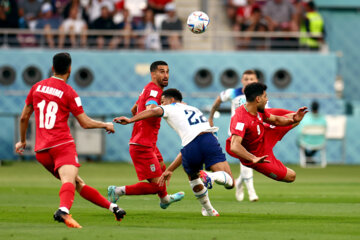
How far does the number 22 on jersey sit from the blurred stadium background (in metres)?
17.9

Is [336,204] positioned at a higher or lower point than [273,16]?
lower

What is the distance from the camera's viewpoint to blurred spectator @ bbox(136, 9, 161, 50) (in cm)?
2802

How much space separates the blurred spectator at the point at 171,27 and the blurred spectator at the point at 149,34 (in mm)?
377

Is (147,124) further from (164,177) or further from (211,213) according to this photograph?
(211,213)

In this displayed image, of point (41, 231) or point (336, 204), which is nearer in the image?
point (41, 231)

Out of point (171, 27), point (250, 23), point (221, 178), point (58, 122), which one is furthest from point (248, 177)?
point (250, 23)

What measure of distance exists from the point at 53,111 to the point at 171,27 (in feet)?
60.9

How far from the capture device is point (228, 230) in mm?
9352

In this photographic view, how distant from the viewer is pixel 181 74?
29422 millimetres

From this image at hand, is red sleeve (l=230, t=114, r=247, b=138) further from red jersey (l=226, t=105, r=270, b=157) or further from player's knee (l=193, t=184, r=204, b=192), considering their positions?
player's knee (l=193, t=184, r=204, b=192)

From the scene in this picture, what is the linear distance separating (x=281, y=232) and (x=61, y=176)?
8.58 ft

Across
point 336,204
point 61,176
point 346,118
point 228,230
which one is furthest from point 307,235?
point 346,118

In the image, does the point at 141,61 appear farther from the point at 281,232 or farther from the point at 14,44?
the point at 281,232

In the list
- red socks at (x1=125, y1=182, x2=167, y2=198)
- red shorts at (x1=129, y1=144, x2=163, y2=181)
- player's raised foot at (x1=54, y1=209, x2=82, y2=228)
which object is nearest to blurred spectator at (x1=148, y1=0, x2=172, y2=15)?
red shorts at (x1=129, y1=144, x2=163, y2=181)
